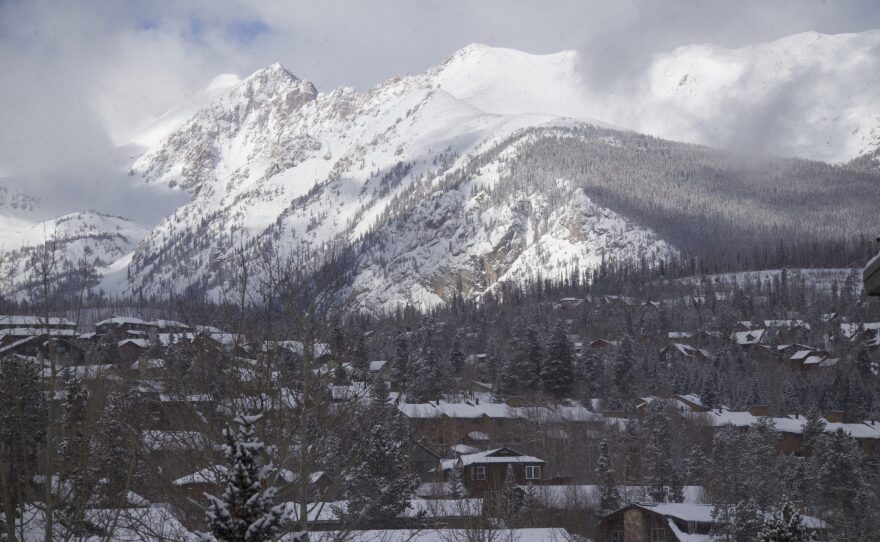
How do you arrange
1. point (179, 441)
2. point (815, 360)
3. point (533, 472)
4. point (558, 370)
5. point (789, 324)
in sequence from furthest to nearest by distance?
point (789, 324), point (815, 360), point (558, 370), point (533, 472), point (179, 441)

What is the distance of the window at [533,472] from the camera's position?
61156 mm

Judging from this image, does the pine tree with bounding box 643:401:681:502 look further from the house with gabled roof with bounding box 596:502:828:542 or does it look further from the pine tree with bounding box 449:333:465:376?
the pine tree with bounding box 449:333:465:376

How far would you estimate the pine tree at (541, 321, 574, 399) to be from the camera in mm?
89625

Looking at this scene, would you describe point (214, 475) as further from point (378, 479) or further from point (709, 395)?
point (709, 395)

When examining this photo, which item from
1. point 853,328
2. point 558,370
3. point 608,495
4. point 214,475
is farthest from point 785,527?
point 853,328

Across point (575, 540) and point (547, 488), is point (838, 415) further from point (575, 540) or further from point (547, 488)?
point (575, 540)

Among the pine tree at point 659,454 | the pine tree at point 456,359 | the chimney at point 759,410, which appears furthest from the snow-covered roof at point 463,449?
the pine tree at point 456,359

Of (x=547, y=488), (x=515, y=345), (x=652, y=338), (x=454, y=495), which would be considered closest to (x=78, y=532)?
(x=454, y=495)

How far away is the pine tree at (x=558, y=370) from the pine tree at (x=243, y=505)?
266ft

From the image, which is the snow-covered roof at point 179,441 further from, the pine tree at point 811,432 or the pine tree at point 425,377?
the pine tree at point 425,377

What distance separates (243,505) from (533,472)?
2115 inches

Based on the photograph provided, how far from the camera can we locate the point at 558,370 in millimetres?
90375

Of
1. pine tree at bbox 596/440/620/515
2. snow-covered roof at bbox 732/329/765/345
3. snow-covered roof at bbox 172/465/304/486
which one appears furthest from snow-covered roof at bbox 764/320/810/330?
snow-covered roof at bbox 172/465/304/486

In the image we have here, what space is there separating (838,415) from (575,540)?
58988 mm
